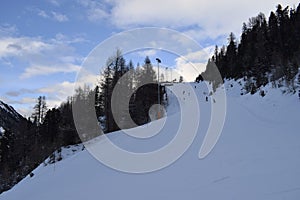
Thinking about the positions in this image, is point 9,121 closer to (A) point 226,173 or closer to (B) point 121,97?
(B) point 121,97

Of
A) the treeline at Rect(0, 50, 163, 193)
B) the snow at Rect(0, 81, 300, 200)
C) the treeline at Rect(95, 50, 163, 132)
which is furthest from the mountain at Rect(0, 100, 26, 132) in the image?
the snow at Rect(0, 81, 300, 200)

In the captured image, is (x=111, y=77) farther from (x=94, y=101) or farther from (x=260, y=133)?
(x=260, y=133)

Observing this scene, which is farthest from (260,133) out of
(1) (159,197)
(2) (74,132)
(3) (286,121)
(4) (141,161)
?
(2) (74,132)

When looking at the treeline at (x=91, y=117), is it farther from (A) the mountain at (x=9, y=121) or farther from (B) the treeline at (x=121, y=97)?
(A) the mountain at (x=9, y=121)

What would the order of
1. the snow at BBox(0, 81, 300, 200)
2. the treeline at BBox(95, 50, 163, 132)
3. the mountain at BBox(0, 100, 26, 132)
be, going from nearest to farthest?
the snow at BBox(0, 81, 300, 200), the treeline at BBox(95, 50, 163, 132), the mountain at BBox(0, 100, 26, 132)

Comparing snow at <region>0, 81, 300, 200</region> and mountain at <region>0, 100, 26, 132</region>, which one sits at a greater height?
mountain at <region>0, 100, 26, 132</region>

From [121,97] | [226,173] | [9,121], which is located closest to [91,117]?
[121,97]

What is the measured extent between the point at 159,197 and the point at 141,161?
9.30ft

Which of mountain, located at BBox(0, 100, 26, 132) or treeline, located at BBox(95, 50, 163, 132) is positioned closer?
treeline, located at BBox(95, 50, 163, 132)

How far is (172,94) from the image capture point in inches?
2242

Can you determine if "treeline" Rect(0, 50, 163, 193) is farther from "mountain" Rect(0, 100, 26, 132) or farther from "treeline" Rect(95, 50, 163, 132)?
"mountain" Rect(0, 100, 26, 132)

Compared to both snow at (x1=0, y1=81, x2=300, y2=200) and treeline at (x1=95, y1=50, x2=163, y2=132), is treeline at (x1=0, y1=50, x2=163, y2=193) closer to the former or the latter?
treeline at (x1=95, y1=50, x2=163, y2=132)

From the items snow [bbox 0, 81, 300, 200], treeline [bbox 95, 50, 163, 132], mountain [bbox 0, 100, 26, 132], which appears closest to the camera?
snow [bbox 0, 81, 300, 200]

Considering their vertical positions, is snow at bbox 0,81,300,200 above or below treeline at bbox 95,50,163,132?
below
